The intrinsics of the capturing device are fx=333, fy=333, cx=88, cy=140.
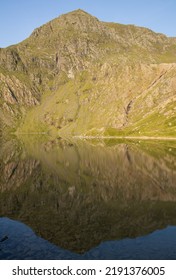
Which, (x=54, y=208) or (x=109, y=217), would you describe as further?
(x=54, y=208)

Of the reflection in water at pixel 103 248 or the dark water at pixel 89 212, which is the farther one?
the dark water at pixel 89 212

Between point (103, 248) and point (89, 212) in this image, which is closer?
point (103, 248)

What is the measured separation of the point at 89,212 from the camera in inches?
3007

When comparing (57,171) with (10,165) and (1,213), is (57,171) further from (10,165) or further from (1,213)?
(1,213)

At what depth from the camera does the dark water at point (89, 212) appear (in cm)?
5262

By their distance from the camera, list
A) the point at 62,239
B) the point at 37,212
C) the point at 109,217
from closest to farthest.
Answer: the point at 62,239, the point at 109,217, the point at 37,212

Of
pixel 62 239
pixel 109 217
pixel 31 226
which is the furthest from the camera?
pixel 109 217

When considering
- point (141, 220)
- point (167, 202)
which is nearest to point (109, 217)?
point (141, 220)

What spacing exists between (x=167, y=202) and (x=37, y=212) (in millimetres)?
32916

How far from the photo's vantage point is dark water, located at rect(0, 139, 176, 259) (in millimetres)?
52625

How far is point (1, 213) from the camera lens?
254ft

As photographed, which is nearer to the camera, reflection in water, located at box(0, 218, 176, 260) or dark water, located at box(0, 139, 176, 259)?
reflection in water, located at box(0, 218, 176, 260)

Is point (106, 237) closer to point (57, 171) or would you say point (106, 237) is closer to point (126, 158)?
point (57, 171)
